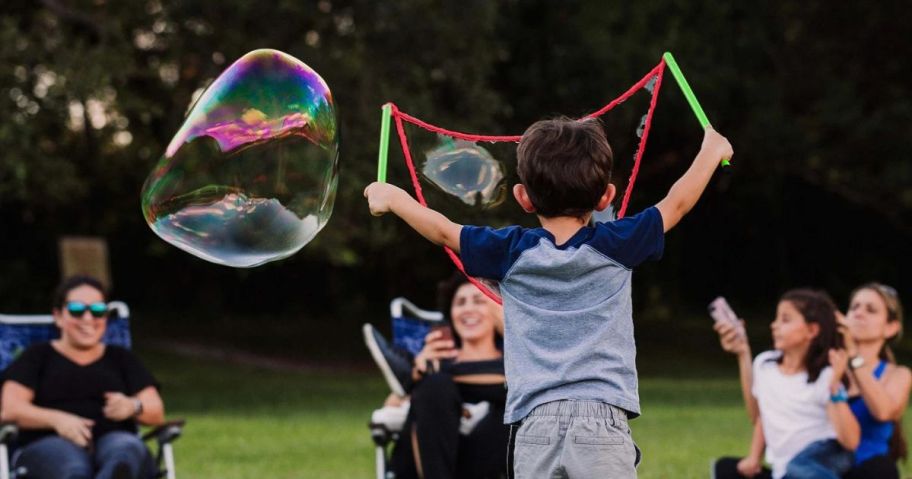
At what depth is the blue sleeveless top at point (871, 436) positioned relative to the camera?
221 inches

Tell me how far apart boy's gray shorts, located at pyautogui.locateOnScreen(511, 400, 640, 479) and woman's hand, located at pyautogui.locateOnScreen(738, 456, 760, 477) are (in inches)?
105

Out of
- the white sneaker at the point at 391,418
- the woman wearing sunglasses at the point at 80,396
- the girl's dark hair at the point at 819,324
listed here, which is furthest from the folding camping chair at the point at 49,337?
the girl's dark hair at the point at 819,324

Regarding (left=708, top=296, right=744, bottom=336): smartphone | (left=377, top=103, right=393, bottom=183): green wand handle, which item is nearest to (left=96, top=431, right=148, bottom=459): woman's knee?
(left=708, top=296, right=744, bottom=336): smartphone

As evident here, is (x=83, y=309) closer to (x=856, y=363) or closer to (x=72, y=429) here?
(x=72, y=429)

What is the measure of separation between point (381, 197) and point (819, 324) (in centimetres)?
299

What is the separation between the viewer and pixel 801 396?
5645 mm

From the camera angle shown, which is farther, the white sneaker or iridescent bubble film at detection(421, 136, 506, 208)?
the white sneaker

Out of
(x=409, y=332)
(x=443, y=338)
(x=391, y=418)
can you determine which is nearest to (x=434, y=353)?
(x=443, y=338)

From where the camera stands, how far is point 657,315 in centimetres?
2823

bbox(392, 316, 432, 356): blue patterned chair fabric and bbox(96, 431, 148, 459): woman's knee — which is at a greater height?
bbox(392, 316, 432, 356): blue patterned chair fabric

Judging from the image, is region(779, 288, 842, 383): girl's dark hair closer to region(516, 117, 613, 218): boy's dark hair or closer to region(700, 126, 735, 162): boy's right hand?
region(700, 126, 735, 162): boy's right hand

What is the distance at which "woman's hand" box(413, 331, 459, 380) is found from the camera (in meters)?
6.18

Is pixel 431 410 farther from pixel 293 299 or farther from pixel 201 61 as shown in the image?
pixel 293 299


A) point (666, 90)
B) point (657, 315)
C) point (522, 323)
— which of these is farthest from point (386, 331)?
point (522, 323)
